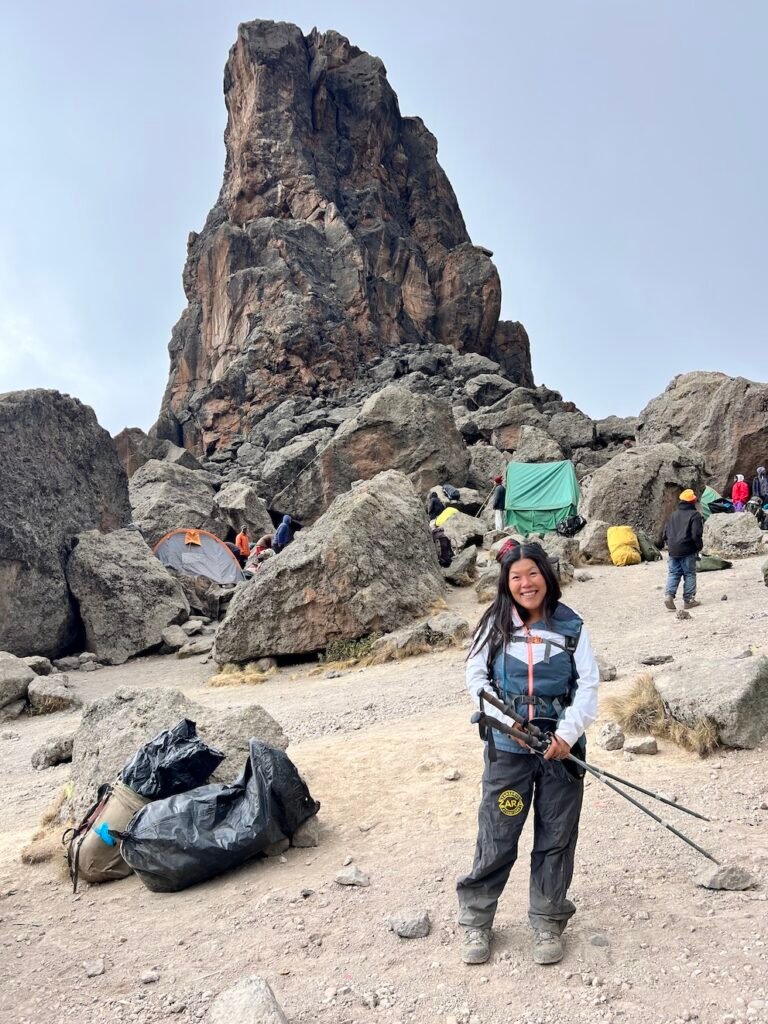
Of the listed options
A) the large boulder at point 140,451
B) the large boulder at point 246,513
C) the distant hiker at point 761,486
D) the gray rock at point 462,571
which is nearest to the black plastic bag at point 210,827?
the gray rock at point 462,571

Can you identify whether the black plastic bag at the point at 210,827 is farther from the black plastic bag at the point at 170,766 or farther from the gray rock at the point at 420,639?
the gray rock at the point at 420,639

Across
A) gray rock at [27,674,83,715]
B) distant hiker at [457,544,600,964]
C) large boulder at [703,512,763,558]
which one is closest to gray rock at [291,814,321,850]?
distant hiker at [457,544,600,964]

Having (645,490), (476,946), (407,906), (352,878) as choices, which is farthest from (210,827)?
(645,490)

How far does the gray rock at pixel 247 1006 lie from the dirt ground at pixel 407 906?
21 centimetres

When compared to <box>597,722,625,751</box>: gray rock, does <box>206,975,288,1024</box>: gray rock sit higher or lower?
lower

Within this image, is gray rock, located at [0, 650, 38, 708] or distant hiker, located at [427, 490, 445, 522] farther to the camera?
distant hiker, located at [427, 490, 445, 522]

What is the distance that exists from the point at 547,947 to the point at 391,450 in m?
26.0

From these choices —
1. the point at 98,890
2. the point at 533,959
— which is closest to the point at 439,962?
the point at 533,959

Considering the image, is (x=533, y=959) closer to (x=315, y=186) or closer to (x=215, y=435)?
(x=215, y=435)

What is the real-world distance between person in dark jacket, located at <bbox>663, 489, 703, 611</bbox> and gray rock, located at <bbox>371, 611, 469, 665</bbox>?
3396 millimetres

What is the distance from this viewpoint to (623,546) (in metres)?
16.4

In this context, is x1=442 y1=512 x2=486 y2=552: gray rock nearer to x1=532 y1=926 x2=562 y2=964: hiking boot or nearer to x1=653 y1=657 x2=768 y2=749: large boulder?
x1=653 y1=657 x2=768 y2=749: large boulder

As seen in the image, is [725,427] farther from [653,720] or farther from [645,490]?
[653,720]

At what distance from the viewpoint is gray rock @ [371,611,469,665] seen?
10883 mm
